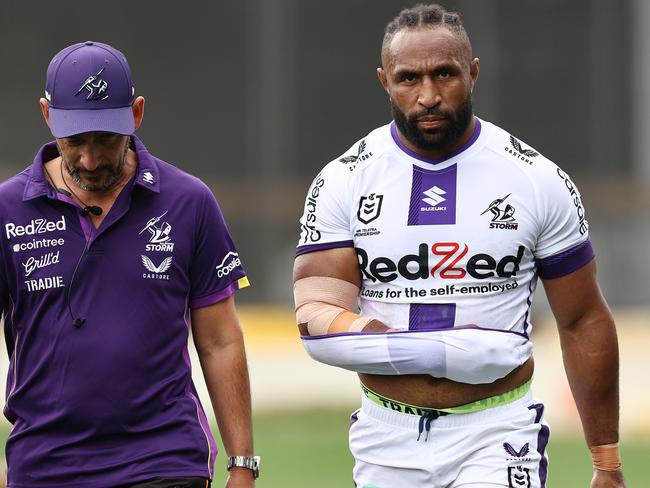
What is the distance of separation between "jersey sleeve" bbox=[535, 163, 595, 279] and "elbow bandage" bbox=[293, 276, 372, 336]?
722mm

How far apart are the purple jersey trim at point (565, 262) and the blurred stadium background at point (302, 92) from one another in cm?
1282

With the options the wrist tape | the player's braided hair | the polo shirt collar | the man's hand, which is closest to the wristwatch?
the man's hand

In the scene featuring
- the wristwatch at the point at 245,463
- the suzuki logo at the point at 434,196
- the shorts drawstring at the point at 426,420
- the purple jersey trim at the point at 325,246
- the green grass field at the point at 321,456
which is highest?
the suzuki logo at the point at 434,196

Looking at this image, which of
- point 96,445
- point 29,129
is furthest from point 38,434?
point 29,129

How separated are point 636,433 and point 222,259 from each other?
1037 centimetres

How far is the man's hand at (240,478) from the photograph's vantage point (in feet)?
17.9

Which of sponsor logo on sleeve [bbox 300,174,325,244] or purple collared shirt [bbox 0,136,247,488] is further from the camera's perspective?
sponsor logo on sleeve [bbox 300,174,325,244]

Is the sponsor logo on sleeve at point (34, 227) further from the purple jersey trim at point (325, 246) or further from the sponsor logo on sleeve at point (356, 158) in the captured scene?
the sponsor logo on sleeve at point (356, 158)

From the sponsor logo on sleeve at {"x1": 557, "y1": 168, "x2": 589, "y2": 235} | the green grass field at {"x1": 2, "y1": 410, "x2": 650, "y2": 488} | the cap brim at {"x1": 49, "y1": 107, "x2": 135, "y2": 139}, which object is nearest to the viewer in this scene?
the cap brim at {"x1": 49, "y1": 107, "x2": 135, "y2": 139}

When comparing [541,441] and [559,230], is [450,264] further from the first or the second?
[541,441]

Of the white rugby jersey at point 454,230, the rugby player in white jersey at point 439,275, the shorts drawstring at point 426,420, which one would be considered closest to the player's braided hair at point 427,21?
the rugby player in white jersey at point 439,275

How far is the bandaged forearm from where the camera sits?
535 centimetres

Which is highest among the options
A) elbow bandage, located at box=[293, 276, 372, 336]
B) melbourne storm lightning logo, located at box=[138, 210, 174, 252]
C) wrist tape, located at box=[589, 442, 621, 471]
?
melbourne storm lightning logo, located at box=[138, 210, 174, 252]

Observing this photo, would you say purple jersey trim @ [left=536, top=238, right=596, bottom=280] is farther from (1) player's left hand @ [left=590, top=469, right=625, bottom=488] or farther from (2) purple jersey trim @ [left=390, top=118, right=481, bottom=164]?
(1) player's left hand @ [left=590, top=469, right=625, bottom=488]
